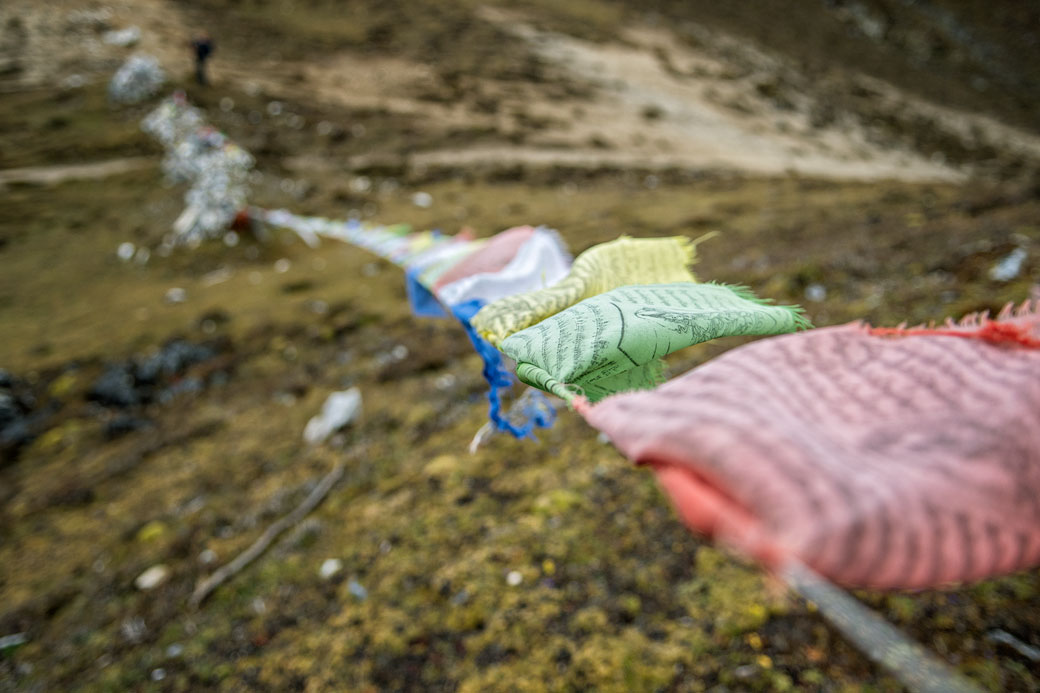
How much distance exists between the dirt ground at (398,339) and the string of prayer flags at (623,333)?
16.2 inches

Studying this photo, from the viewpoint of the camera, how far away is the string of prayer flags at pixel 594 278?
1.19 meters

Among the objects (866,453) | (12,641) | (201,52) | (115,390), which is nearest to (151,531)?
(12,641)

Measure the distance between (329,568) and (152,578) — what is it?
1.07 meters

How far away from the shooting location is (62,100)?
9.77 metres

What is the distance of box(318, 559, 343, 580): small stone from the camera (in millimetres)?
2547

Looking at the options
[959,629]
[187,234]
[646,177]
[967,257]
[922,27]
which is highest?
[922,27]

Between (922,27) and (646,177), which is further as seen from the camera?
(922,27)

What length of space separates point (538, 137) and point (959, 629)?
1075cm

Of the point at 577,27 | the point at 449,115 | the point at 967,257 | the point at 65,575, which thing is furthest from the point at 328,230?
the point at 577,27

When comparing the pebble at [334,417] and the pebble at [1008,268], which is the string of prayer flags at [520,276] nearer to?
the pebble at [334,417]

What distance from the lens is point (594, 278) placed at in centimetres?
132

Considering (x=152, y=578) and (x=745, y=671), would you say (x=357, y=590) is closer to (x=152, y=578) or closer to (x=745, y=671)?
(x=152, y=578)

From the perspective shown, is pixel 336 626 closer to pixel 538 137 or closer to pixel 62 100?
pixel 538 137

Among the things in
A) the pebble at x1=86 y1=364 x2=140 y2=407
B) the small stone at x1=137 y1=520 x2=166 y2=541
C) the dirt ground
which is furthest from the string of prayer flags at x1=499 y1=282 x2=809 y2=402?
the pebble at x1=86 y1=364 x2=140 y2=407
